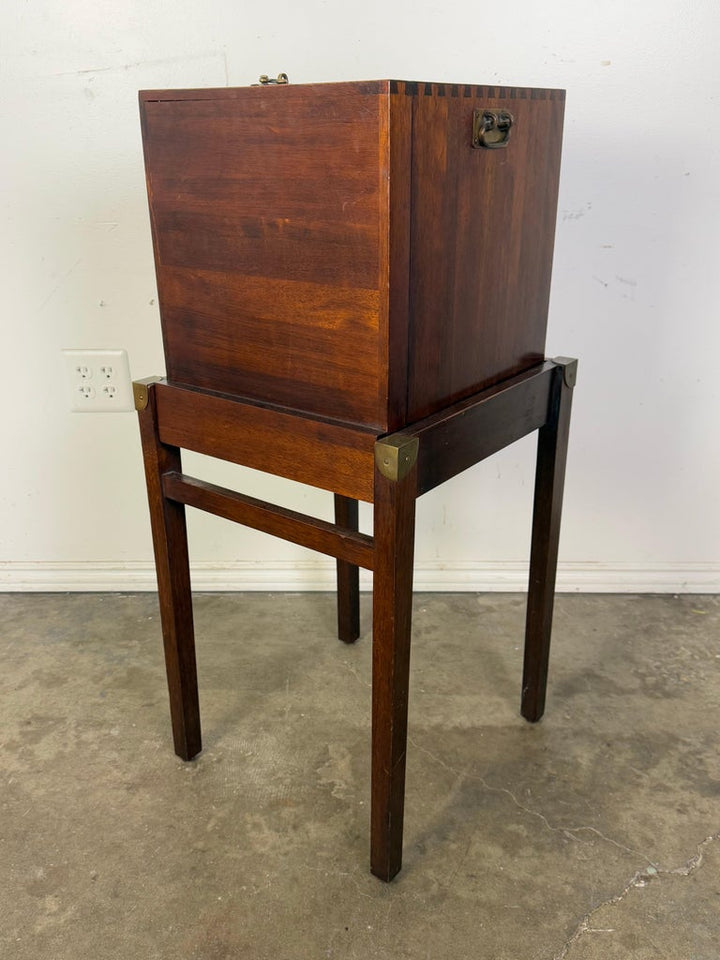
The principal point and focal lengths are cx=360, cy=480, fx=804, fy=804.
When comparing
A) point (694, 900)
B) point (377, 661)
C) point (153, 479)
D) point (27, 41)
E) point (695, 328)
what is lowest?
point (694, 900)

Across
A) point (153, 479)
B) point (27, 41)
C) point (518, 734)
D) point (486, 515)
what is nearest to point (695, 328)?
point (486, 515)

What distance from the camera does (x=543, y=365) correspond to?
116 centimetres

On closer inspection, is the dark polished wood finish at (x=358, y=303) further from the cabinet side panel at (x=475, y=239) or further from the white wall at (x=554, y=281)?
the white wall at (x=554, y=281)

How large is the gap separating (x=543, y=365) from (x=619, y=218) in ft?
1.71

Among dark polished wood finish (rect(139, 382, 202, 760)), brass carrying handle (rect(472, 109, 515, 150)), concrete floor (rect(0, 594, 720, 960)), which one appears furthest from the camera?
dark polished wood finish (rect(139, 382, 202, 760))

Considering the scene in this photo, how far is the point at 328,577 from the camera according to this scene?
1792mm

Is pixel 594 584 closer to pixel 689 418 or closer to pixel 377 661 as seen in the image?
pixel 689 418

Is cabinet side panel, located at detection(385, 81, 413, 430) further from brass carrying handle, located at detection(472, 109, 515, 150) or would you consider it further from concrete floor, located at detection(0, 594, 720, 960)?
concrete floor, located at detection(0, 594, 720, 960)

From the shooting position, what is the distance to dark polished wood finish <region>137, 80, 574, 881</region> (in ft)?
2.70

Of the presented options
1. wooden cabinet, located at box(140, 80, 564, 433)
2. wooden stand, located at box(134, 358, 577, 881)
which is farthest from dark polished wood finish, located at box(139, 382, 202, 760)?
wooden cabinet, located at box(140, 80, 564, 433)

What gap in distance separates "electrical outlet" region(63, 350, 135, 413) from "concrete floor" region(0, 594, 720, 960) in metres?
0.45

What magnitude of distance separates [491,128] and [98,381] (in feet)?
3.40

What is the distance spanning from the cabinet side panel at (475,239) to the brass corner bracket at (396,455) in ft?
0.20

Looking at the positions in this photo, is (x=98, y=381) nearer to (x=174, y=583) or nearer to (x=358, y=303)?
(x=174, y=583)
